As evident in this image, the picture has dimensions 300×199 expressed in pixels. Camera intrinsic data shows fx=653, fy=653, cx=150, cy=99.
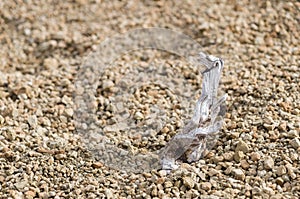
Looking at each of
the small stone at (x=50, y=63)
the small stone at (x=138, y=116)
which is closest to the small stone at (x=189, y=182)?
the small stone at (x=138, y=116)

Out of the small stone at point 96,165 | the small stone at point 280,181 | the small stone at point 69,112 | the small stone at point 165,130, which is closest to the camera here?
the small stone at point 280,181

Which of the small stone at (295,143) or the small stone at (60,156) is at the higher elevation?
the small stone at (295,143)

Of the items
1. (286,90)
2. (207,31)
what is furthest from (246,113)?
(207,31)

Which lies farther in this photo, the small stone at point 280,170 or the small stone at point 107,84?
the small stone at point 107,84

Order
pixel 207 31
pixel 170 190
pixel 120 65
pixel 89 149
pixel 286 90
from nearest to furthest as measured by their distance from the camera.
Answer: pixel 170 190, pixel 89 149, pixel 286 90, pixel 120 65, pixel 207 31

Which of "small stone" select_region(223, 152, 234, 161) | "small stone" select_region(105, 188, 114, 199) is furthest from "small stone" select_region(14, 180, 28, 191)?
"small stone" select_region(223, 152, 234, 161)

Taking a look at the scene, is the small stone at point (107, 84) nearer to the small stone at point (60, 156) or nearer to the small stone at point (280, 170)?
the small stone at point (60, 156)

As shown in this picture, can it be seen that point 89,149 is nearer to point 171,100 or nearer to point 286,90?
point 171,100

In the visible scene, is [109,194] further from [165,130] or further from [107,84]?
[107,84]
